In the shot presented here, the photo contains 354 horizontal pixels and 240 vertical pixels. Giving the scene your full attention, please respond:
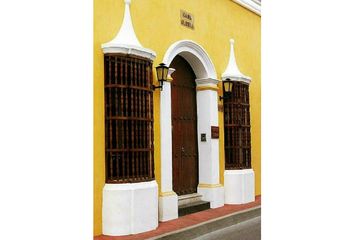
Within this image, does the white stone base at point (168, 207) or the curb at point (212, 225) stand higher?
the white stone base at point (168, 207)

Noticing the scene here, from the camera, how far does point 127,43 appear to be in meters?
5.84

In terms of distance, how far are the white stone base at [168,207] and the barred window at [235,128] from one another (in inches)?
90.3

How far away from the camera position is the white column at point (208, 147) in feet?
27.0

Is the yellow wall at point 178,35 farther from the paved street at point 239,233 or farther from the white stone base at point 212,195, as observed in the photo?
the paved street at point 239,233

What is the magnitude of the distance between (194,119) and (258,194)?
129 inches

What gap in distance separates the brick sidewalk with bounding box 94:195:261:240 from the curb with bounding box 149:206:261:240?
131mm

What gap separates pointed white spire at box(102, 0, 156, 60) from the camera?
578 cm

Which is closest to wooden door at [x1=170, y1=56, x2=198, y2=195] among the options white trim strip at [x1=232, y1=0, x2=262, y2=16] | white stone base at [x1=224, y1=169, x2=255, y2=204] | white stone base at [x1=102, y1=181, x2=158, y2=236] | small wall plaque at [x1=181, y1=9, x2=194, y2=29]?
small wall plaque at [x1=181, y1=9, x2=194, y2=29]

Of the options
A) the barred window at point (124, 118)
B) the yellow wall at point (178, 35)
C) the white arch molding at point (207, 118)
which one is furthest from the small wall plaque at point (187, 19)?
the barred window at point (124, 118)

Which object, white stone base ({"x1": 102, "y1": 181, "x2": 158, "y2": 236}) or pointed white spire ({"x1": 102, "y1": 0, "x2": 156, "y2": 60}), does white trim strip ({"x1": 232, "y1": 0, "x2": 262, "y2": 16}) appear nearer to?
pointed white spire ({"x1": 102, "y1": 0, "x2": 156, "y2": 60})

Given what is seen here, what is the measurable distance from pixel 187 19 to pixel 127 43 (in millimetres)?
2366

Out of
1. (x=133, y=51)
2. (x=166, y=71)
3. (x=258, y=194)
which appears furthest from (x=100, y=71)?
(x=258, y=194)

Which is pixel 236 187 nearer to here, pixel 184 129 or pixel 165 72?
pixel 184 129

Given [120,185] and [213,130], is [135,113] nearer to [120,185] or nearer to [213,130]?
[120,185]
